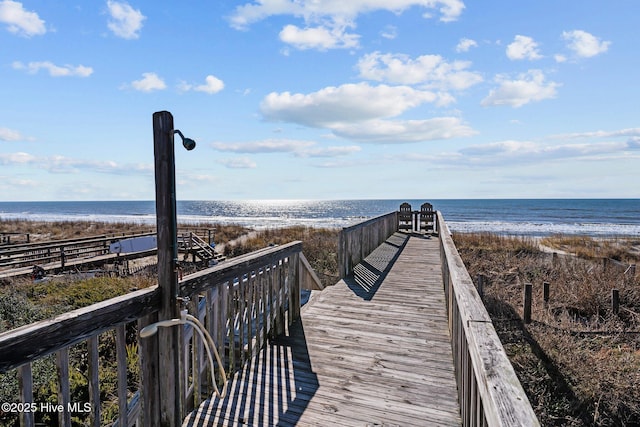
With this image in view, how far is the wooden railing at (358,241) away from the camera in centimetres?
743

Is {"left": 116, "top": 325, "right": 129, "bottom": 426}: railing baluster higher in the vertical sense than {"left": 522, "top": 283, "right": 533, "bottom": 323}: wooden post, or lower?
higher

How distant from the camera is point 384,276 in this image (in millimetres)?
7691

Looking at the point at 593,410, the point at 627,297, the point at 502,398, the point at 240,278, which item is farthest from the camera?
the point at 627,297

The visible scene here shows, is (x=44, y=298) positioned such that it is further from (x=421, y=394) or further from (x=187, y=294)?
(x=421, y=394)

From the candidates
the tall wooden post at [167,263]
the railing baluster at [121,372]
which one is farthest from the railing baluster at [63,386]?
the tall wooden post at [167,263]

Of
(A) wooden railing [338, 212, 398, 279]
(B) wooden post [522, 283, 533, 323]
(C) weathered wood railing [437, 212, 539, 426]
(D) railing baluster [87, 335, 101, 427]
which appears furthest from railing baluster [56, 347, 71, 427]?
(B) wooden post [522, 283, 533, 323]

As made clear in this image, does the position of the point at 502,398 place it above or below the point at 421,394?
above

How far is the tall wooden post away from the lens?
2.21 m

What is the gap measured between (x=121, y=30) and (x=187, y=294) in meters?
6.13

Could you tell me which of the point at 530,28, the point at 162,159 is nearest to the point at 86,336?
the point at 162,159

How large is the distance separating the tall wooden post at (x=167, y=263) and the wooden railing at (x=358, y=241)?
16.5 feet

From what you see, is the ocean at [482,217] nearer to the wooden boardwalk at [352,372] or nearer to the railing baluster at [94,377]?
the wooden boardwalk at [352,372]

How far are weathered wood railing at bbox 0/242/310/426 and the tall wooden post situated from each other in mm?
41

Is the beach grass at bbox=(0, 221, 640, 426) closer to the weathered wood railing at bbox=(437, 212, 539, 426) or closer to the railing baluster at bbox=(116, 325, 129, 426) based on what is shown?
the railing baluster at bbox=(116, 325, 129, 426)
